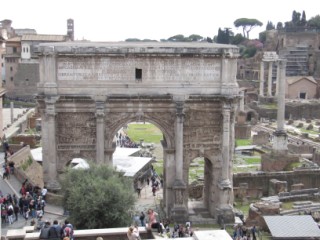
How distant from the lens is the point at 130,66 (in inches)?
804

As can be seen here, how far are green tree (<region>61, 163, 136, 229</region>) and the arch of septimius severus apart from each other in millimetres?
3595

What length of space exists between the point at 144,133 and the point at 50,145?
31500 millimetres

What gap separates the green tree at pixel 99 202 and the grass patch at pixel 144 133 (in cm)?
2921

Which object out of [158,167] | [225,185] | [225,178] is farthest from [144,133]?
[225,185]

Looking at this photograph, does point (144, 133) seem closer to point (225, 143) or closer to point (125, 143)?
point (125, 143)

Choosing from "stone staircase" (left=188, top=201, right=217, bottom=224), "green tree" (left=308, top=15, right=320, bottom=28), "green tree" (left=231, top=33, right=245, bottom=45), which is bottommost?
"stone staircase" (left=188, top=201, right=217, bottom=224)

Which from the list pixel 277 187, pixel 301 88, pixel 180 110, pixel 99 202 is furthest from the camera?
pixel 301 88

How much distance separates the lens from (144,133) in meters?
51.8

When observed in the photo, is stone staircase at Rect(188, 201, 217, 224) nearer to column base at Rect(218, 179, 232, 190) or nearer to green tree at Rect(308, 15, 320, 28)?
column base at Rect(218, 179, 232, 190)

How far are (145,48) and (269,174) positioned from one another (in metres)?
12.2

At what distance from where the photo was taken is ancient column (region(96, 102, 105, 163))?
20.2 m

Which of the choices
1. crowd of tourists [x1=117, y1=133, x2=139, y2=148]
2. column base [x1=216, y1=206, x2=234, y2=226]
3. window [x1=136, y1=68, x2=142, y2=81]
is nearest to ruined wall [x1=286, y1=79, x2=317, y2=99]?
crowd of tourists [x1=117, y1=133, x2=139, y2=148]

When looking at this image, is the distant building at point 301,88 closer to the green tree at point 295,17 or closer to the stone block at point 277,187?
the green tree at point 295,17

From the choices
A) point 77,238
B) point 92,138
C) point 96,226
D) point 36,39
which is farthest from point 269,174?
point 36,39
